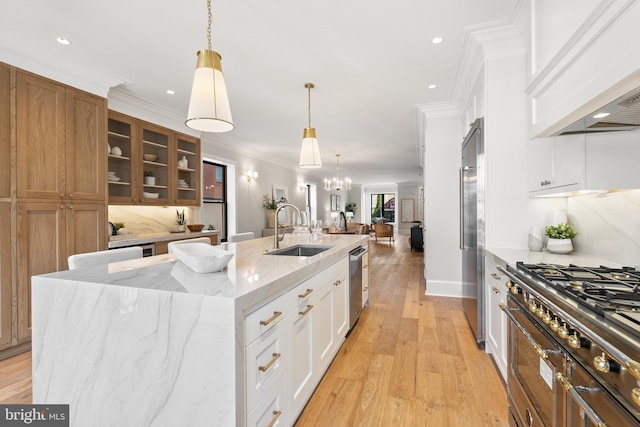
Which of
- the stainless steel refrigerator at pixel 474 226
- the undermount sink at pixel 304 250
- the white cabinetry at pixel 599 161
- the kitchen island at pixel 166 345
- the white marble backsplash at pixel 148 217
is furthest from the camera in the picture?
the white marble backsplash at pixel 148 217

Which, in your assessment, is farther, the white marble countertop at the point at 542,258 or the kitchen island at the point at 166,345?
the white marble countertop at the point at 542,258

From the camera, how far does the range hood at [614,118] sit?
1139 millimetres

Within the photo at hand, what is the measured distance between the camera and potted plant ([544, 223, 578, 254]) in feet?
6.74

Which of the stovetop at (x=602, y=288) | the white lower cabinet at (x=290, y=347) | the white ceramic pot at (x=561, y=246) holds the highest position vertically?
the white ceramic pot at (x=561, y=246)

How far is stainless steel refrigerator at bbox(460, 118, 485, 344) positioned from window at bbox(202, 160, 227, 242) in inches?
185

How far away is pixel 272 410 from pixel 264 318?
44 centimetres

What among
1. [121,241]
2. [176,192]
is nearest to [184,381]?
[121,241]

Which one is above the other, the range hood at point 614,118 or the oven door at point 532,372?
the range hood at point 614,118

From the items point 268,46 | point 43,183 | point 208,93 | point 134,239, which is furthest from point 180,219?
point 208,93

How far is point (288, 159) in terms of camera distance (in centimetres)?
820

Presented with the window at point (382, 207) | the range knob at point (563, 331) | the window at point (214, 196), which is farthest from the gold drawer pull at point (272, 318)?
the window at point (382, 207)

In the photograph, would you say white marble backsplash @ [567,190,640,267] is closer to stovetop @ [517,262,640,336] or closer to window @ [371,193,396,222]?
stovetop @ [517,262,640,336]

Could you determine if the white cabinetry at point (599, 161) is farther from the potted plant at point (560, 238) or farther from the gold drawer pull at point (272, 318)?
the gold drawer pull at point (272, 318)

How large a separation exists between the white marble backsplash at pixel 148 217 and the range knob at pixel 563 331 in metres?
4.67
